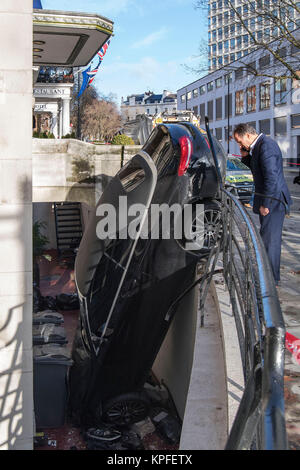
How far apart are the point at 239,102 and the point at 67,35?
48.9 m

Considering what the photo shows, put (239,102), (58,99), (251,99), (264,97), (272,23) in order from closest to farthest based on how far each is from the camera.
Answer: (272,23), (58,99), (264,97), (251,99), (239,102)

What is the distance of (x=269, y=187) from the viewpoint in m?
5.28

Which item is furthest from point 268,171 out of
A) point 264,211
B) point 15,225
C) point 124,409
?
point 124,409

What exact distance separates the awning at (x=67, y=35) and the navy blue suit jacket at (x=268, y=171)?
10.6 metres

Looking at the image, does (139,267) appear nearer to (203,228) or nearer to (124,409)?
(203,228)

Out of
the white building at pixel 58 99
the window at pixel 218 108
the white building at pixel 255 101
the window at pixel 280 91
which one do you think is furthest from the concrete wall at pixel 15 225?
the window at pixel 218 108

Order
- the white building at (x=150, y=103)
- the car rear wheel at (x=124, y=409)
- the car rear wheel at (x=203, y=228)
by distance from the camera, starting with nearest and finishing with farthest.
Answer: the car rear wheel at (x=203, y=228), the car rear wheel at (x=124, y=409), the white building at (x=150, y=103)

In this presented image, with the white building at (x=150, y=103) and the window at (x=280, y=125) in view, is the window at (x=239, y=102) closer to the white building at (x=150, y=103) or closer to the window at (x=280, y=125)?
the window at (x=280, y=125)

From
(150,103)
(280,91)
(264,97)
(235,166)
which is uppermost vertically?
(150,103)

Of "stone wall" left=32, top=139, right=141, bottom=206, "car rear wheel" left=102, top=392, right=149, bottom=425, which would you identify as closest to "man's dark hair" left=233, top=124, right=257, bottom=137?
"car rear wheel" left=102, top=392, right=149, bottom=425

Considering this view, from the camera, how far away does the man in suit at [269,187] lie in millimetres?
5266

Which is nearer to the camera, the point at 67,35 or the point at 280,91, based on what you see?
the point at 67,35

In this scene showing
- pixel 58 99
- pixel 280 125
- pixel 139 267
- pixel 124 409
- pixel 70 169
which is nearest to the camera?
pixel 139 267
